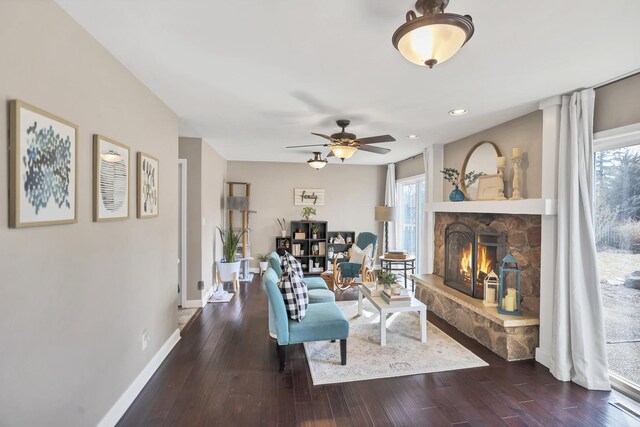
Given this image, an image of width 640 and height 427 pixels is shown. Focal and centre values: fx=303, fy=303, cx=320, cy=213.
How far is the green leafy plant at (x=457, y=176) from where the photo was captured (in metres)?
4.10

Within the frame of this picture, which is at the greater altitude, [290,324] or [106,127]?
[106,127]

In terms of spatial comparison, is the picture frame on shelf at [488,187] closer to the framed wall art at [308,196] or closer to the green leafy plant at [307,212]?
the green leafy plant at [307,212]

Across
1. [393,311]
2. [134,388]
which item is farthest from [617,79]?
[134,388]

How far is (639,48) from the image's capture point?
1.95m

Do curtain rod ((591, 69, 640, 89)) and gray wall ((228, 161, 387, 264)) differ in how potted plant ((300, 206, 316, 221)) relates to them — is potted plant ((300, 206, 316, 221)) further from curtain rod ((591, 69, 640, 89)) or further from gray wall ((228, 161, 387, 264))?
curtain rod ((591, 69, 640, 89))

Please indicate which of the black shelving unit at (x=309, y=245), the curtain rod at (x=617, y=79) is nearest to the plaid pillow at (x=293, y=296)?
the curtain rod at (x=617, y=79)

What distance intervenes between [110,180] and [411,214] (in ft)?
18.4

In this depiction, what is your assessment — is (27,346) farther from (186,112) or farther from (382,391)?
(186,112)

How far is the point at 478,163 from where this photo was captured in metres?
4.07

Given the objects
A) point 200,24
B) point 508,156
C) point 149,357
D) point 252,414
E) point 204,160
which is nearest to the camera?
point 200,24

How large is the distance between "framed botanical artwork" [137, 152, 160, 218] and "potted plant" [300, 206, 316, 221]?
4.08 meters

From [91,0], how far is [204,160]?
314 centimetres

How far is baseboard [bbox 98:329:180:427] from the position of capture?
6.72 ft

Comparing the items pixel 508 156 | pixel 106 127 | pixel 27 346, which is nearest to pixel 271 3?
pixel 106 127
